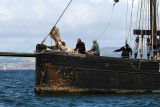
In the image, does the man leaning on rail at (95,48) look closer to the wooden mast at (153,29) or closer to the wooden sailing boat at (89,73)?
the wooden sailing boat at (89,73)

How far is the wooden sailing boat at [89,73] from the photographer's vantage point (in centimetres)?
2273

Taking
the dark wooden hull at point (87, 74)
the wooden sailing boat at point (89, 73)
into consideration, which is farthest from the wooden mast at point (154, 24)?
the dark wooden hull at point (87, 74)

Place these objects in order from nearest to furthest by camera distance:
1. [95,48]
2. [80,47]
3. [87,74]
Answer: [87,74], [80,47], [95,48]

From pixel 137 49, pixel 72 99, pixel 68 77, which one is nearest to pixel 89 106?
pixel 72 99

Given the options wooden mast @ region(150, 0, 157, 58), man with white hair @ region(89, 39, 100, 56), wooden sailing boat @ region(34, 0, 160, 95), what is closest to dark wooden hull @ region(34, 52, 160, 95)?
wooden sailing boat @ region(34, 0, 160, 95)

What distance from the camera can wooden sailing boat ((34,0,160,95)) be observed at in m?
22.7

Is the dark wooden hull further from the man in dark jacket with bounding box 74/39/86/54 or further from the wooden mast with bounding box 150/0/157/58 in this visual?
the wooden mast with bounding box 150/0/157/58

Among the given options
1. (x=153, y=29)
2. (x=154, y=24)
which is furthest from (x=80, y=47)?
(x=154, y=24)

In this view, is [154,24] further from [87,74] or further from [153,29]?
[87,74]

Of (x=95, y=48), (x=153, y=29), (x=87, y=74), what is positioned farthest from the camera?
(x=153, y=29)

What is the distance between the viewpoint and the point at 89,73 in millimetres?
23250

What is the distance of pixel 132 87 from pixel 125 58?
2.07 m

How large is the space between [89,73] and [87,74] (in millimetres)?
138

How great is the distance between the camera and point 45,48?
920 inches
